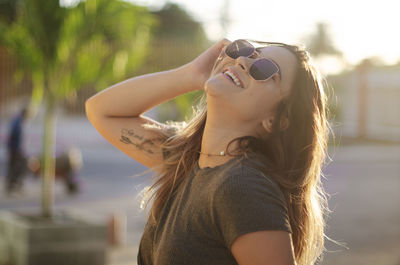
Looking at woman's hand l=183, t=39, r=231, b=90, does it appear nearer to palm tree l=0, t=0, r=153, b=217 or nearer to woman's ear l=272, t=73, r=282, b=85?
woman's ear l=272, t=73, r=282, b=85

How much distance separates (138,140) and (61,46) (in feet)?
12.4

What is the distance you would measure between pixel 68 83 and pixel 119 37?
73cm

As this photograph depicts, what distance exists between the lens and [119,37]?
6.41 m

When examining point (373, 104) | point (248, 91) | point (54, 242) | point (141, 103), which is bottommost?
point (373, 104)

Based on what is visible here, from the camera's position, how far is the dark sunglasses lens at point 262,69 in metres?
1.86

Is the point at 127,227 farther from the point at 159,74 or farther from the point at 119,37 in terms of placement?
the point at 159,74

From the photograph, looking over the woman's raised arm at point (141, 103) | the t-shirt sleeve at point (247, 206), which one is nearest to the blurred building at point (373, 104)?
the woman's raised arm at point (141, 103)

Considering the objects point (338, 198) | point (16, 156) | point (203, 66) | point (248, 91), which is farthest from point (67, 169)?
point (248, 91)

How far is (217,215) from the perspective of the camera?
1660mm

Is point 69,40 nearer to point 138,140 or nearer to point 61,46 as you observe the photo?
point 61,46

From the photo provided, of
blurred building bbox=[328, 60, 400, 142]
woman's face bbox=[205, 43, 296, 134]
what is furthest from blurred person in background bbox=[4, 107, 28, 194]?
blurred building bbox=[328, 60, 400, 142]

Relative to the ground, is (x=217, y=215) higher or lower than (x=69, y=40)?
higher

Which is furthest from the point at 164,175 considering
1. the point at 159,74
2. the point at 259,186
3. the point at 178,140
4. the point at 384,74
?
the point at 384,74

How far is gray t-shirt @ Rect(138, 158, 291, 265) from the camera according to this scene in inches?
62.1
